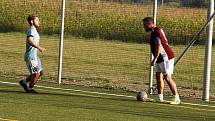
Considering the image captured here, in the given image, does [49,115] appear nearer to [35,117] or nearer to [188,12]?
[35,117]

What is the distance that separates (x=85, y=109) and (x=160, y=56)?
256 centimetres

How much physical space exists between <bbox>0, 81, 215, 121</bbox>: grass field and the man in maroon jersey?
0.48 m

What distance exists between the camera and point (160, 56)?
1489cm

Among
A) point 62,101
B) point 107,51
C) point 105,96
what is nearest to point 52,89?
point 105,96

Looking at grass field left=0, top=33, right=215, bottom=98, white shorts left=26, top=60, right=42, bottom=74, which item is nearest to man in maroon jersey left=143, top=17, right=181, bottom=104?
grass field left=0, top=33, right=215, bottom=98

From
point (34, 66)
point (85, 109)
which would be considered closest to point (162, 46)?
point (85, 109)

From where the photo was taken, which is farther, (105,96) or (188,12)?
(188,12)

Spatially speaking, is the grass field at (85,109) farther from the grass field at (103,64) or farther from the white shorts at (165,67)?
the grass field at (103,64)

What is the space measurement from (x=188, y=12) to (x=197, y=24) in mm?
2282

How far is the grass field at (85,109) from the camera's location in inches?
472

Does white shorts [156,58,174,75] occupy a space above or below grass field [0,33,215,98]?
above

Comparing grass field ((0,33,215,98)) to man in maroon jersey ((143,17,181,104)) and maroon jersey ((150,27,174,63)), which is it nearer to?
man in maroon jersey ((143,17,181,104))

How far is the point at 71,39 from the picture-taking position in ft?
90.0

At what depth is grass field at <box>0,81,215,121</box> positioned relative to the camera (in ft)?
39.3
